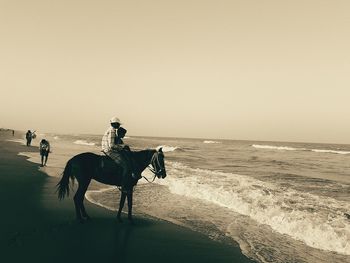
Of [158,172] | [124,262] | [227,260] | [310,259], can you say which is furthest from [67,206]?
[310,259]

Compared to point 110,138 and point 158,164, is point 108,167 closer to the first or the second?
point 110,138

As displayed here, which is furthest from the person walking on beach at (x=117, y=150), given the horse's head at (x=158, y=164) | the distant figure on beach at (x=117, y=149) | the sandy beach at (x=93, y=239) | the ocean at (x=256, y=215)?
the ocean at (x=256, y=215)

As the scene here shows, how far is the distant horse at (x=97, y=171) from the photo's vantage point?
10.1m

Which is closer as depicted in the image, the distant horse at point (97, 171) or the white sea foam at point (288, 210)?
the white sea foam at point (288, 210)

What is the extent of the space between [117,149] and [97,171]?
0.92 m

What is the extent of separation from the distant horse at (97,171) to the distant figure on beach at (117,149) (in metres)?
0.15

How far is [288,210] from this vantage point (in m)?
12.5

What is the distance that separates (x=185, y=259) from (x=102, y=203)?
6750mm

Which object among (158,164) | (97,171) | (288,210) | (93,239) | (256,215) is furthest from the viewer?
(256,215)

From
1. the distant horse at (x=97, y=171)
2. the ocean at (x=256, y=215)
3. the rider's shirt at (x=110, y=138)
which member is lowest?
the ocean at (x=256, y=215)

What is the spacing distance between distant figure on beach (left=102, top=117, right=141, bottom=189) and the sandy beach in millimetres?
1642

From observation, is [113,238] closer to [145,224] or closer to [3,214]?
[145,224]

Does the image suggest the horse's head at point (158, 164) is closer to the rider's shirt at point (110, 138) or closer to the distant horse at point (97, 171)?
the distant horse at point (97, 171)

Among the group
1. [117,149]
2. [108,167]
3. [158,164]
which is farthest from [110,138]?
[158,164]
